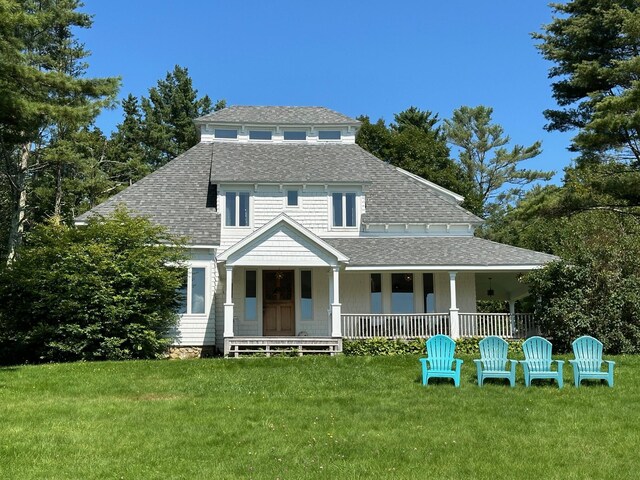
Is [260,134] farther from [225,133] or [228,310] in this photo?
[228,310]

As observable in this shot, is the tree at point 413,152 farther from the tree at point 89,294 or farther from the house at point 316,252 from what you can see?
the tree at point 89,294

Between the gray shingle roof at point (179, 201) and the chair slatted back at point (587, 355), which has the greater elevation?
the gray shingle roof at point (179, 201)

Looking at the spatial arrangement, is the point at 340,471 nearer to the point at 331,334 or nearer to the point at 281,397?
the point at 281,397

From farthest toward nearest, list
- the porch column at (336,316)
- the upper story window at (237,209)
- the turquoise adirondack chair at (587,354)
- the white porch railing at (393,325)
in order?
the upper story window at (237,209) → the white porch railing at (393,325) → the porch column at (336,316) → the turquoise adirondack chair at (587,354)

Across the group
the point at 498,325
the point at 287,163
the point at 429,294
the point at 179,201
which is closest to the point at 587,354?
the point at 498,325

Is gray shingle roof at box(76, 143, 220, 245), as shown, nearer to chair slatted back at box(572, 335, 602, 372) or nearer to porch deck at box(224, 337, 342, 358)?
porch deck at box(224, 337, 342, 358)

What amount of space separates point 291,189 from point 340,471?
15455 millimetres

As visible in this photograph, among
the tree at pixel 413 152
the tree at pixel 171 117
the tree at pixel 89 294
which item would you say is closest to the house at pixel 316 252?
the tree at pixel 89 294

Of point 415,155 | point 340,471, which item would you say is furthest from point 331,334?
point 415,155

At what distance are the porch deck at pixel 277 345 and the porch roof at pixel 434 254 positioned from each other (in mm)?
2525

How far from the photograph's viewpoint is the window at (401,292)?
21.5 meters

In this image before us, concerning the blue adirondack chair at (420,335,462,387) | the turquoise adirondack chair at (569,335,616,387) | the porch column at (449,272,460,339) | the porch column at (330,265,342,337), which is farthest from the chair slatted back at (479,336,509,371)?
the porch column at (449,272,460,339)

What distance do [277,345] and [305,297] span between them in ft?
9.64

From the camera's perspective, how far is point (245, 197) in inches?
871
